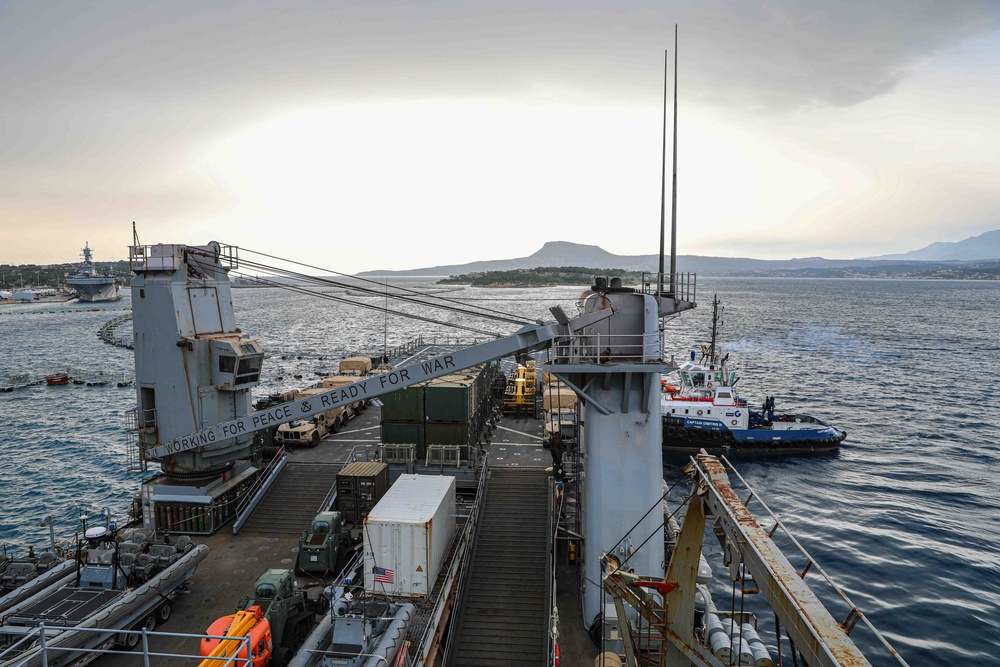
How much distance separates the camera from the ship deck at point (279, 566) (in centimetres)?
1842

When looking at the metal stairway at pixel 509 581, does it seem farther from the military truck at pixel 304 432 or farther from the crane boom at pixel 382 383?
the military truck at pixel 304 432

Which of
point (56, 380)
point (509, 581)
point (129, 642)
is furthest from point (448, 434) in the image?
point (56, 380)

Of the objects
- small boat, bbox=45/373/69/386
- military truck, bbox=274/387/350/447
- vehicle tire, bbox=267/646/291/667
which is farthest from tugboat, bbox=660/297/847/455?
small boat, bbox=45/373/69/386

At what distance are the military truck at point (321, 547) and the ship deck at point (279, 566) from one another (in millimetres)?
468

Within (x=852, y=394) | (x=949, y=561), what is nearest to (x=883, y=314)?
(x=852, y=394)

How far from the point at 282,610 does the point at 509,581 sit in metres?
7.92

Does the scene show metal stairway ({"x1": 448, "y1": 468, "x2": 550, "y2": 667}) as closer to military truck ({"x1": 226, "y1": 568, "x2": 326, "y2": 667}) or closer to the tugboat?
military truck ({"x1": 226, "y1": 568, "x2": 326, "y2": 667})

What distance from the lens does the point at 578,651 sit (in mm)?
17984

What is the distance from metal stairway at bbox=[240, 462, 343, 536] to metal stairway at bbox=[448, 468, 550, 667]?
27.9ft

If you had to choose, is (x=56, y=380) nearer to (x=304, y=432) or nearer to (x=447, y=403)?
(x=304, y=432)

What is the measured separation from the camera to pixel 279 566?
23016 mm

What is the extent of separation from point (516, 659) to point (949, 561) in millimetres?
29431

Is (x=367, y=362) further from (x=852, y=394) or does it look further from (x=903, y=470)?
(x=852, y=394)

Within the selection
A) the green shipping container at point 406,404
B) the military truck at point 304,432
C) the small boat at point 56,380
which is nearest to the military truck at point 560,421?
the green shipping container at point 406,404
